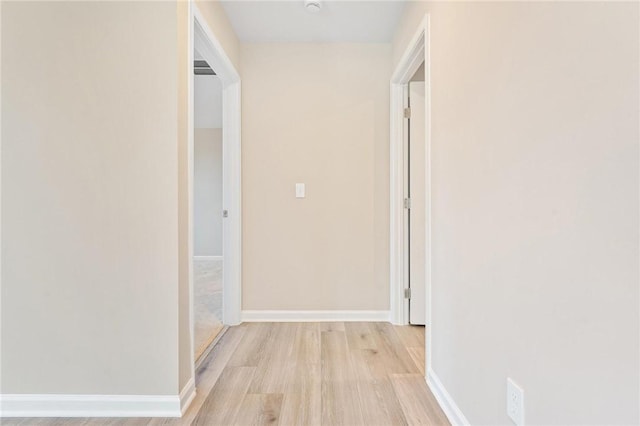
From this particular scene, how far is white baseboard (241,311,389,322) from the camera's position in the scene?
2801 millimetres

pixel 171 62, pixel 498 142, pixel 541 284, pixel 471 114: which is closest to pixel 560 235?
pixel 541 284

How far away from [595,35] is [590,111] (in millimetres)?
161

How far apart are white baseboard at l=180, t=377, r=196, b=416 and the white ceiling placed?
91.2 inches

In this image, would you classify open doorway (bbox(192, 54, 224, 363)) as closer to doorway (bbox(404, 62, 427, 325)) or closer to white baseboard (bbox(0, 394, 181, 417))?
doorway (bbox(404, 62, 427, 325))

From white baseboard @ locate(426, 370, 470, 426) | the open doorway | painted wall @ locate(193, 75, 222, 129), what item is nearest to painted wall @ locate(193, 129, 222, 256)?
the open doorway

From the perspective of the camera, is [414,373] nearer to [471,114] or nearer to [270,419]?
[270,419]

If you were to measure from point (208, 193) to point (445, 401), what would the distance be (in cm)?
546

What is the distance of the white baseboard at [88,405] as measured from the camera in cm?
153

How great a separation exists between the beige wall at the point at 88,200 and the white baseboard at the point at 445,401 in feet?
4.05

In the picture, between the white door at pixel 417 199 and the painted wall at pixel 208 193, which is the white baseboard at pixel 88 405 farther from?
the painted wall at pixel 208 193

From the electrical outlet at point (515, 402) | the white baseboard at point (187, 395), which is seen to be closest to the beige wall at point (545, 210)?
the electrical outlet at point (515, 402)

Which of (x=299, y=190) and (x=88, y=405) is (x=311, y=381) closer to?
(x=88, y=405)

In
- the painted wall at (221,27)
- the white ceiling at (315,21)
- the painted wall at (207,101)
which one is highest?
the painted wall at (207,101)

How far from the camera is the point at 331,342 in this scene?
7.73ft
